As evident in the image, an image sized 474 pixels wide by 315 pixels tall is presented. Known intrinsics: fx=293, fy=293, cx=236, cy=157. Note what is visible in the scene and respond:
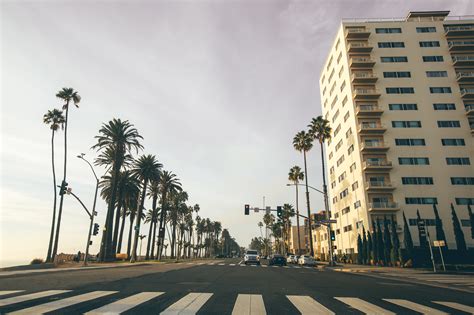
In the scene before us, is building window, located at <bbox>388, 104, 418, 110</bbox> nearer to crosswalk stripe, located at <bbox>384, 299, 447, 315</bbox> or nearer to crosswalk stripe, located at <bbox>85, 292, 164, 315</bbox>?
crosswalk stripe, located at <bbox>384, 299, 447, 315</bbox>

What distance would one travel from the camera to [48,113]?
4544 centimetres

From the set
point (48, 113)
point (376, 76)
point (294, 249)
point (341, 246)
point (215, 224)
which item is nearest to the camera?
point (48, 113)

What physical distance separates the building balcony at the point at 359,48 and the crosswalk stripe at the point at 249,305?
5733 centimetres

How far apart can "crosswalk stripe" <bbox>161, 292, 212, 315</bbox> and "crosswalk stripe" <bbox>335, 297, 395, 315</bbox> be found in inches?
152

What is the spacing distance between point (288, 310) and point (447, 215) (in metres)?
51.7

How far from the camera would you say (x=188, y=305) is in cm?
709

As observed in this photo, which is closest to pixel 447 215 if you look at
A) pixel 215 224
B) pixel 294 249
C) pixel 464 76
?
pixel 464 76

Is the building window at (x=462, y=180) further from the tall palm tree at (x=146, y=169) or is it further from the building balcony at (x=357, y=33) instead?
the tall palm tree at (x=146, y=169)

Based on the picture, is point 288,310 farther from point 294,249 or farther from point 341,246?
point 294,249

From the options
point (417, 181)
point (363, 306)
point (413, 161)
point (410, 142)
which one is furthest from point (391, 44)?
point (363, 306)

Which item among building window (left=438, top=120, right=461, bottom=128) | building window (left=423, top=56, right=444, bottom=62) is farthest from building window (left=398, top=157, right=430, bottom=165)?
building window (left=423, top=56, right=444, bottom=62)

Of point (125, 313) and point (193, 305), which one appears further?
point (193, 305)

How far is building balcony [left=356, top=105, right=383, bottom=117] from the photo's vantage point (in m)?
51.7

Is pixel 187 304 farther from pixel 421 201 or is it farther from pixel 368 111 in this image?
pixel 368 111
